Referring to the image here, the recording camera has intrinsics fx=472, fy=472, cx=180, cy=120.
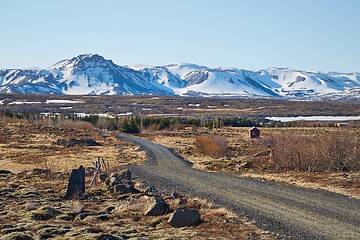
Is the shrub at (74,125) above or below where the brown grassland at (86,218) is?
below

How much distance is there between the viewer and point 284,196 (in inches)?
674

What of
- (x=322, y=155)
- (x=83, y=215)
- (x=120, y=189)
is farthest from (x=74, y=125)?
(x=83, y=215)

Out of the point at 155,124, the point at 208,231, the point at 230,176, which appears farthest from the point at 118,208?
the point at 155,124

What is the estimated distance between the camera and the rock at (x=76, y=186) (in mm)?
17922

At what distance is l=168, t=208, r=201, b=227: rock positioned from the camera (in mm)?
12922

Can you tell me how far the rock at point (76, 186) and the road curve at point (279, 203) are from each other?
367 centimetres

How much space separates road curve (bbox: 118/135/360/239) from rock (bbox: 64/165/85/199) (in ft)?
12.1

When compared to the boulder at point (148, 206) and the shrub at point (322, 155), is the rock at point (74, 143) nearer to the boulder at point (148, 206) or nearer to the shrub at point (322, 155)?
the shrub at point (322, 155)

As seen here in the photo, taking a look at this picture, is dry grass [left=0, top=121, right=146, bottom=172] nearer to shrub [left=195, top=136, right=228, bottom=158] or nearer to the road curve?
shrub [left=195, top=136, right=228, bottom=158]

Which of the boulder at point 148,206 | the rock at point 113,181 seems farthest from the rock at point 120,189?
the boulder at point 148,206

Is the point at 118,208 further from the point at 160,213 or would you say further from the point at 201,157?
the point at 201,157

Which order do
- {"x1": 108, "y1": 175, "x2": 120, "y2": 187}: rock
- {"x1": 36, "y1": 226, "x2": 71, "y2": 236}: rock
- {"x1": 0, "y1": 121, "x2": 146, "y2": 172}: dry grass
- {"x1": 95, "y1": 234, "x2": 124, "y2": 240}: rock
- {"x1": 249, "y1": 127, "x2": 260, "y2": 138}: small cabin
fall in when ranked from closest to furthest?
{"x1": 95, "y1": 234, "x2": 124, "y2": 240}: rock, {"x1": 36, "y1": 226, "x2": 71, "y2": 236}: rock, {"x1": 108, "y1": 175, "x2": 120, "y2": 187}: rock, {"x1": 0, "y1": 121, "x2": 146, "y2": 172}: dry grass, {"x1": 249, "y1": 127, "x2": 260, "y2": 138}: small cabin

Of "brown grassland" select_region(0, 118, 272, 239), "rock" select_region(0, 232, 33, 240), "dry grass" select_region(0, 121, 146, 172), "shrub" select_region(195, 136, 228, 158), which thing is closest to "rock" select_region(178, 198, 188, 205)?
"brown grassland" select_region(0, 118, 272, 239)

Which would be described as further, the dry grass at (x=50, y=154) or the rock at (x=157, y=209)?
the dry grass at (x=50, y=154)
